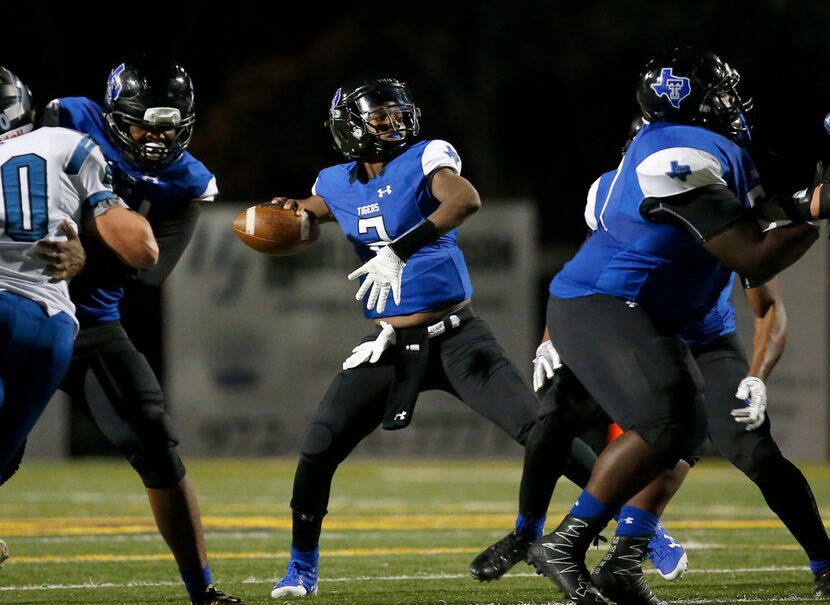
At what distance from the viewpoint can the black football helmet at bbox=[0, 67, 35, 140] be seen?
4.45 metres

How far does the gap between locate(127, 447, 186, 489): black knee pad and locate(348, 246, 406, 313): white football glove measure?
0.90m

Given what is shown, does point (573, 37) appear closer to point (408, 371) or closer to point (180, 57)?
point (180, 57)

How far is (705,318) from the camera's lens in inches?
200

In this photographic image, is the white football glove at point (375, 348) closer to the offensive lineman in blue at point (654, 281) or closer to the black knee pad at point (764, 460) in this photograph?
the offensive lineman in blue at point (654, 281)

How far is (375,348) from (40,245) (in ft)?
4.85

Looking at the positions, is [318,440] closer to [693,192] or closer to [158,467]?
[158,467]

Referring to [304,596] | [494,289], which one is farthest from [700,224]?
[494,289]

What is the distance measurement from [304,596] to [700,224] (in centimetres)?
194

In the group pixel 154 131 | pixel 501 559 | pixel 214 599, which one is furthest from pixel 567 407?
pixel 154 131

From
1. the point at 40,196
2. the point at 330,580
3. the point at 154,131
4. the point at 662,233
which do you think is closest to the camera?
the point at 40,196

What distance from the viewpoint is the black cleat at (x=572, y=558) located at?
4.30 meters

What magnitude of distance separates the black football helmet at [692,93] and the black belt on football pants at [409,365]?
3.94 feet

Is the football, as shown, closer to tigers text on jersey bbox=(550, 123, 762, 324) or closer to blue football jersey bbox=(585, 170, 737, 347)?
blue football jersey bbox=(585, 170, 737, 347)

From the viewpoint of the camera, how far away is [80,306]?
4855 millimetres
